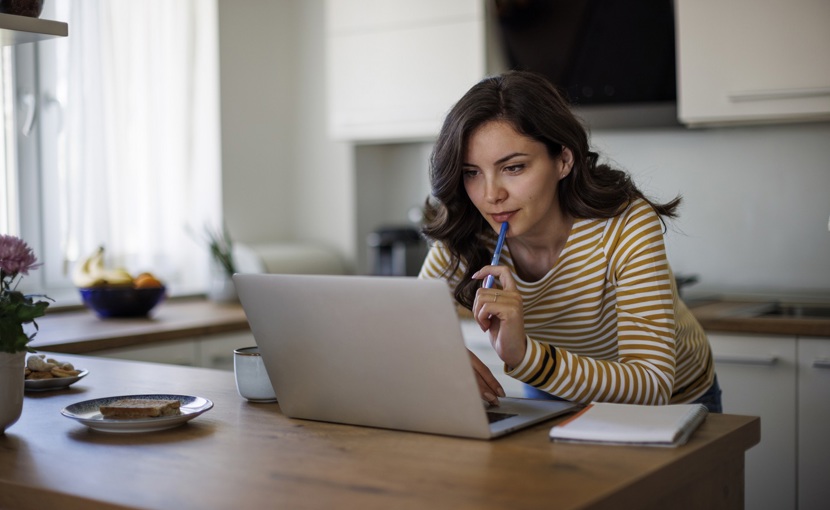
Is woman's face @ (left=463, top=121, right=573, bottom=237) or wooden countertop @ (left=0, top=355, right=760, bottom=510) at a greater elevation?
woman's face @ (left=463, top=121, right=573, bottom=237)

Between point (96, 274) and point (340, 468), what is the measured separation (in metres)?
2.00

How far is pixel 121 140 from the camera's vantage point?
128 inches

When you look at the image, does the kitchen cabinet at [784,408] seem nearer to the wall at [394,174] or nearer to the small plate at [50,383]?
the wall at [394,174]

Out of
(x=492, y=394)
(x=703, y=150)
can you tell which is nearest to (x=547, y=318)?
(x=492, y=394)

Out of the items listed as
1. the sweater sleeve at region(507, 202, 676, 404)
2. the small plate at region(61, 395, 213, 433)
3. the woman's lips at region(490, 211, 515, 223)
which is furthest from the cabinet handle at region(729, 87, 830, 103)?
the small plate at region(61, 395, 213, 433)

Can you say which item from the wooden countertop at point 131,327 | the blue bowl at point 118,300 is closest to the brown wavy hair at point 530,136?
the wooden countertop at point 131,327

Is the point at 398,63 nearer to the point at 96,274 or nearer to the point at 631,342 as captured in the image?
the point at 96,274

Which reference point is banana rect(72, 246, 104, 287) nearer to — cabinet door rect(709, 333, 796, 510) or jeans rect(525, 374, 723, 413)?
jeans rect(525, 374, 723, 413)

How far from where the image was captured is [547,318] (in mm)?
1716

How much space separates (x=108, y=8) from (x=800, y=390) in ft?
8.00

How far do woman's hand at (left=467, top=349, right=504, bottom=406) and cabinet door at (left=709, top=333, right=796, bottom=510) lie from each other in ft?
4.30

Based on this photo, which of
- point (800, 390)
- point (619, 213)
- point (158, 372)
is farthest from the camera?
point (800, 390)

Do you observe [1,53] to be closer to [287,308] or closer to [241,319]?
[241,319]

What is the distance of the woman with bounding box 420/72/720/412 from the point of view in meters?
1.43
